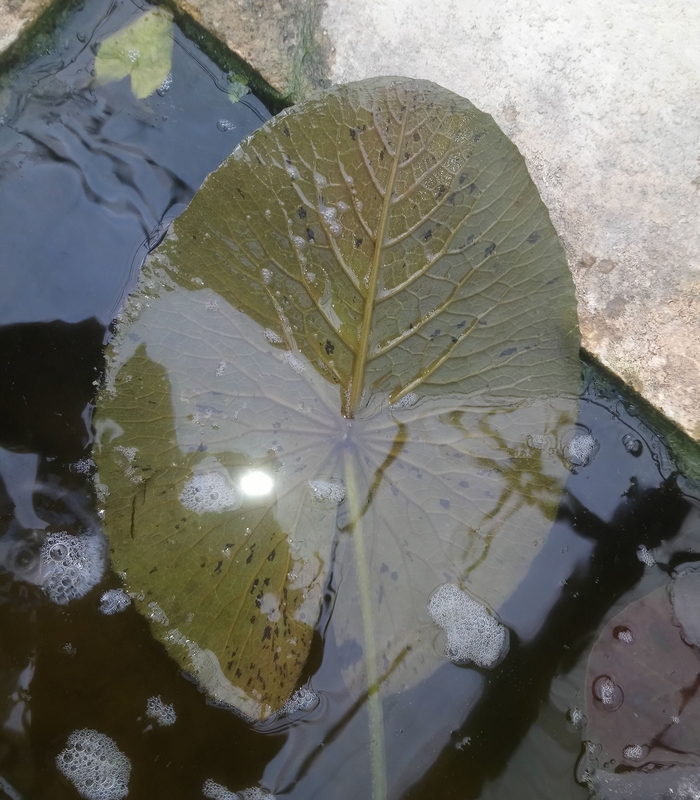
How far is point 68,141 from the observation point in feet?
4.78

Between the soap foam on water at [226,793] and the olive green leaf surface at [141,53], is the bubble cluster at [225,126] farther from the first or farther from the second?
the soap foam on water at [226,793]

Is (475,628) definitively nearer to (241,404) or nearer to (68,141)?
(241,404)

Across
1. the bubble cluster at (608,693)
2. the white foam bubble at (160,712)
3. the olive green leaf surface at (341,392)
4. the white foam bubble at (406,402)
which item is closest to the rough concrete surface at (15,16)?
the olive green leaf surface at (341,392)

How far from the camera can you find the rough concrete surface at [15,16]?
141cm

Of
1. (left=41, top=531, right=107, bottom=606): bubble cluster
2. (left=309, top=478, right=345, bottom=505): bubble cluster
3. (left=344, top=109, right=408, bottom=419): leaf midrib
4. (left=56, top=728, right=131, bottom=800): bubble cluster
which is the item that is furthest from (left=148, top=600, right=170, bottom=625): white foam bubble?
(left=344, top=109, right=408, bottom=419): leaf midrib

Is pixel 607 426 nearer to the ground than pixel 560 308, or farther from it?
nearer to the ground

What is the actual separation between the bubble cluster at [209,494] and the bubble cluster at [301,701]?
494mm

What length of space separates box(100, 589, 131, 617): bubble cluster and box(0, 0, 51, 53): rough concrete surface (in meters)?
1.31

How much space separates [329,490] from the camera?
1.35 meters

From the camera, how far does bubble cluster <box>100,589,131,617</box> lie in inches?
55.3

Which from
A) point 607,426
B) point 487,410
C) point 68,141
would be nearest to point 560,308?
point 487,410

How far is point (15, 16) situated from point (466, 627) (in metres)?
1.81

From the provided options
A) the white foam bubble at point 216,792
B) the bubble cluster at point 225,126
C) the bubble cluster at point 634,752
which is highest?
the bubble cluster at point 225,126

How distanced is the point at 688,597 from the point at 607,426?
445mm
